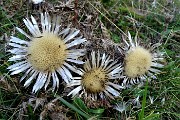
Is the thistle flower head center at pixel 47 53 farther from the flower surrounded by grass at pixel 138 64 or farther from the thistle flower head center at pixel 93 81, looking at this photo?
the flower surrounded by grass at pixel 138 64

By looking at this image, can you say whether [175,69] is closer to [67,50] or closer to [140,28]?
[140,28]

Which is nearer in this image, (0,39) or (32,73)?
(32,73)

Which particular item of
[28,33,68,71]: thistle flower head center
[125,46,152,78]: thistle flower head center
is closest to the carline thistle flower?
[28,33,68,71]: thistle flower head center

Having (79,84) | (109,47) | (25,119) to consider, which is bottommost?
(25,119)

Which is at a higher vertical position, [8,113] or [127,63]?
[127,63]

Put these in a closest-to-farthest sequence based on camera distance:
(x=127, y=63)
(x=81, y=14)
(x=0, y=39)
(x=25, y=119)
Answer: (x=25, y=119), (x=127, y=63), (x=0, y=39), (x=81, y=14)

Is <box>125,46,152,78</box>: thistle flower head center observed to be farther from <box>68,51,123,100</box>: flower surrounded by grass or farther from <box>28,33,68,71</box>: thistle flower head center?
<box>28,33,68,71</box>: thistle flower head center

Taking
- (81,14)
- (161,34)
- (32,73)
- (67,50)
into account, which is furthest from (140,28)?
(32,73)
